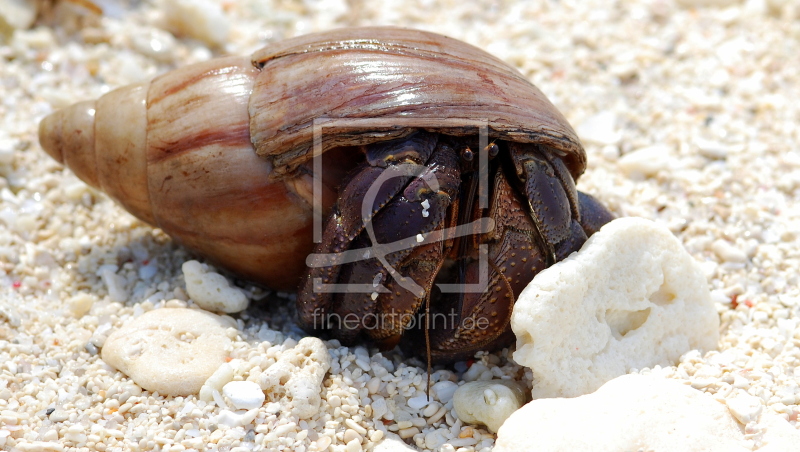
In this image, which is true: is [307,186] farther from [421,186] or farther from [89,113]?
[89,113]

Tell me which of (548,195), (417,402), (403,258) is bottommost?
(417,402)

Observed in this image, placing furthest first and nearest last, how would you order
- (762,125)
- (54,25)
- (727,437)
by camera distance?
(54,25) < (762,125) < (727,437)

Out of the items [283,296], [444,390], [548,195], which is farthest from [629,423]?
[283,296]

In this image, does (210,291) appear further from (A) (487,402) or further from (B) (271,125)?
(A) (487,402)

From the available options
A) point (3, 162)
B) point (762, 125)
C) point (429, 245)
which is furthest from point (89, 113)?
point (762, 125)

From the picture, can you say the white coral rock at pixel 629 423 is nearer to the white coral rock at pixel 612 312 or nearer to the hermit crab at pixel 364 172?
the white coral rock at pixel 612 312

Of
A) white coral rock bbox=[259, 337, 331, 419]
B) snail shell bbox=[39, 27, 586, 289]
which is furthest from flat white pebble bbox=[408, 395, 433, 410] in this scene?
snail shell bbox=[39, 27, 586, 289]

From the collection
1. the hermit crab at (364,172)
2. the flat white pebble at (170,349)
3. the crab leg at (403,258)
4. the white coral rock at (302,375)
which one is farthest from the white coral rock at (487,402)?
the flat white pebble at (170,349)
